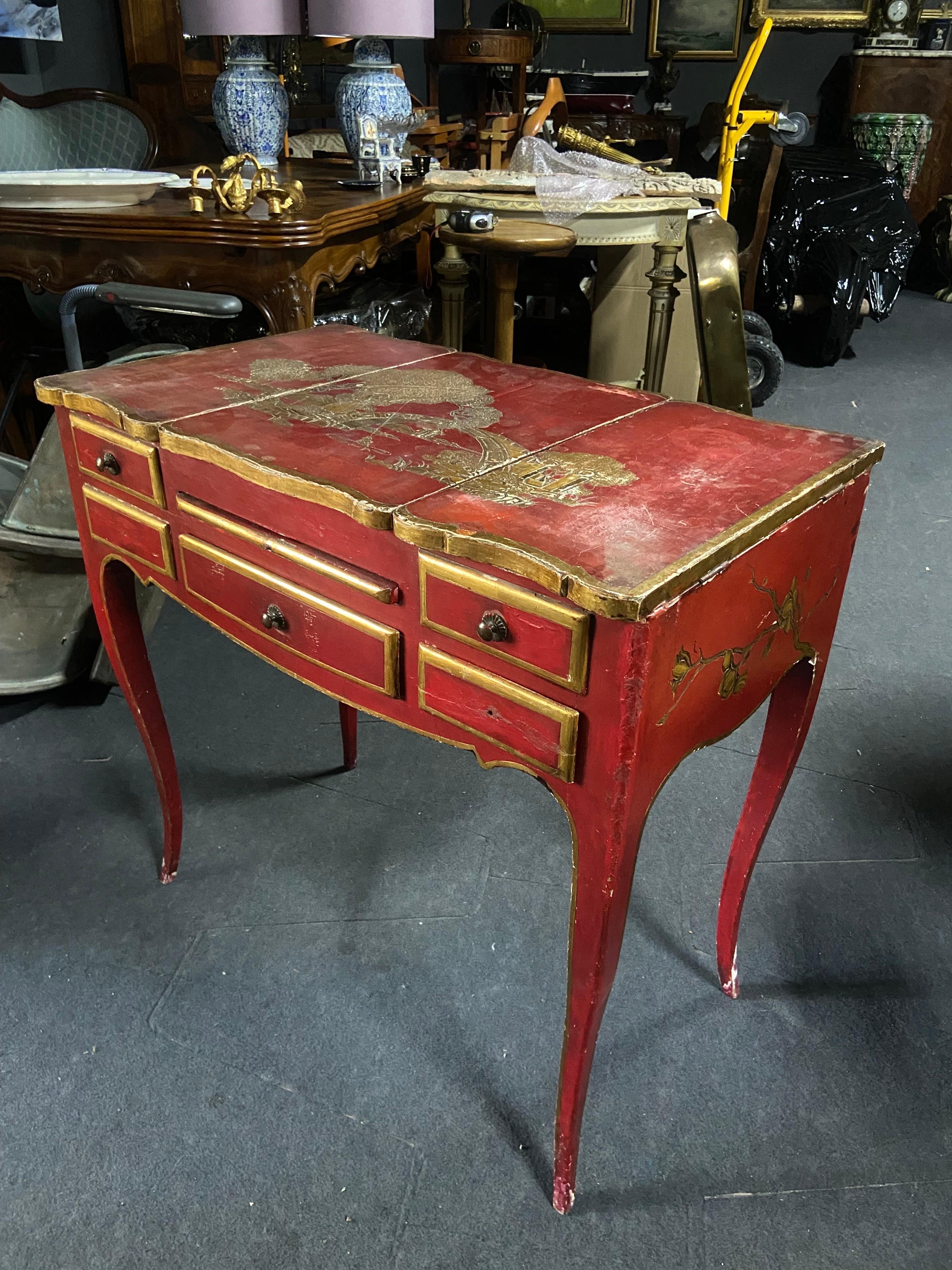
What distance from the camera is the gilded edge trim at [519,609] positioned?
0.77 m

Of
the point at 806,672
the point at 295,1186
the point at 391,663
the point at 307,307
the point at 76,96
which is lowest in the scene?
the point at 295,1186

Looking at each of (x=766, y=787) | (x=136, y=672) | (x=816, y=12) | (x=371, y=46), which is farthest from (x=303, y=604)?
(x=816, y=12)

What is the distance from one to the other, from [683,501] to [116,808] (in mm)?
1340

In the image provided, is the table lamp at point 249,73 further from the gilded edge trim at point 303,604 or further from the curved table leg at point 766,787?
the curved table leg at point 766,787

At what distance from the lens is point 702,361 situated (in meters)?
1.35

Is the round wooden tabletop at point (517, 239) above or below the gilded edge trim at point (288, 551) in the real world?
above

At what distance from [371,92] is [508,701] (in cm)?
229

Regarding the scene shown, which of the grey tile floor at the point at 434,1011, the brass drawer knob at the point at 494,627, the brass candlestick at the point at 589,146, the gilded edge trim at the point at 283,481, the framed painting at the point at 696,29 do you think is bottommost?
the grey tile floor at the point at 434,1011

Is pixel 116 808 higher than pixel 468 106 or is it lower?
lower

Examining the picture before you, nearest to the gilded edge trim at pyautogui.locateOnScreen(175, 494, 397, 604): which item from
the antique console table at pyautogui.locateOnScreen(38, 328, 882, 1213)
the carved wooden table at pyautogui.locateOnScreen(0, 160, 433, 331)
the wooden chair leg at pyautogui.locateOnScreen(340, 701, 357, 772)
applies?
the antique console table at pyautogui.locateOnScreen(38, 328, 882, 1213)

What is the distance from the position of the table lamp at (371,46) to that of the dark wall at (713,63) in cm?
452

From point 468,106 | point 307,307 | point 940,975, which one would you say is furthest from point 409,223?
point 468,106

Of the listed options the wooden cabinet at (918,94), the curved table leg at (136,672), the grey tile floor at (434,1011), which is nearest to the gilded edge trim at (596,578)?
the curved table leg at (136,672)

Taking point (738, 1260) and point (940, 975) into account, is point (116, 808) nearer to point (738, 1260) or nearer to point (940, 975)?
point (738, 1260)
